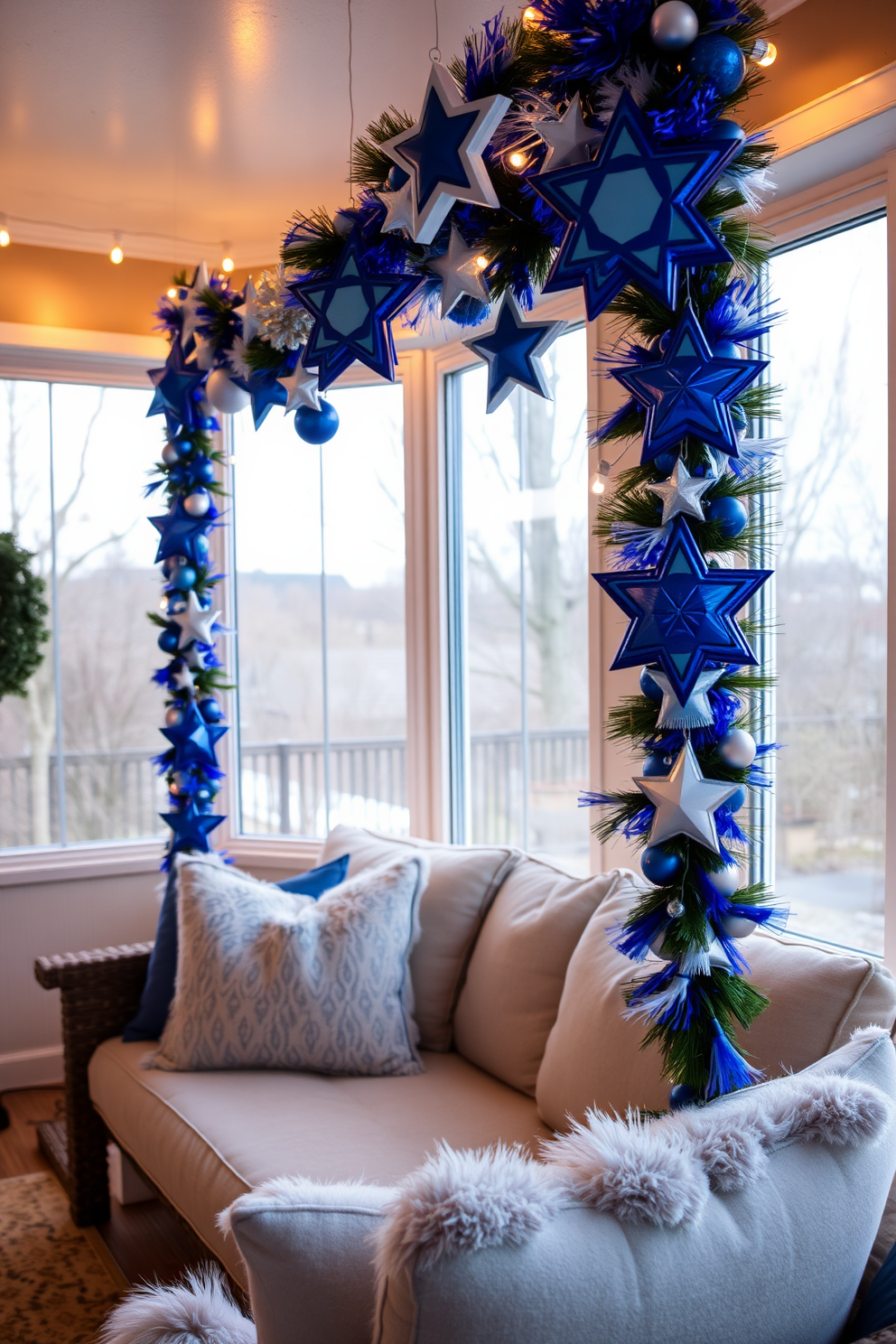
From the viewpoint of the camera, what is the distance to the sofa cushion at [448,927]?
242cm

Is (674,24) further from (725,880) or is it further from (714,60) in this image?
(725,880)

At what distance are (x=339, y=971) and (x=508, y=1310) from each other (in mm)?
1507

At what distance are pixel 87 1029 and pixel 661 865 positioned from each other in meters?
1.89

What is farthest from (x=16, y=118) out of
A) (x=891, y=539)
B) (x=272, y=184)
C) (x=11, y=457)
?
(x=891, y=539)

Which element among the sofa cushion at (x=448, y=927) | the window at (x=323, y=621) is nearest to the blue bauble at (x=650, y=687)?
the sofa cushion at (x=448, y=927)

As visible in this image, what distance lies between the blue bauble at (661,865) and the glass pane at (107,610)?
283 centimetres

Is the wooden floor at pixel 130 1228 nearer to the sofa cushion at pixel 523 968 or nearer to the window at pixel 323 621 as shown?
the sofa cushion at pixel 523 968

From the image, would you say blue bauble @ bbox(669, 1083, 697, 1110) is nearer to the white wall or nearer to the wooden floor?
the wooden floor

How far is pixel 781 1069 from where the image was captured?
4.88 ft

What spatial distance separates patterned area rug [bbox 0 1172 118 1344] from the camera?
7.02 ft

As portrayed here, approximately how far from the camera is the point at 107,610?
3.80 metres

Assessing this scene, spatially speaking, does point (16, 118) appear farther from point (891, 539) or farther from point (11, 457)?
point (891, 539)

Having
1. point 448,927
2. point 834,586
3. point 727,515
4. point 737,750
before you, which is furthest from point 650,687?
point 448,927

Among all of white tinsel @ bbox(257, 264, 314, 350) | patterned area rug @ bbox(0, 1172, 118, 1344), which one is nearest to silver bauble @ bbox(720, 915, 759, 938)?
white tinsel @ bbox(257, 264, 314, 350)
